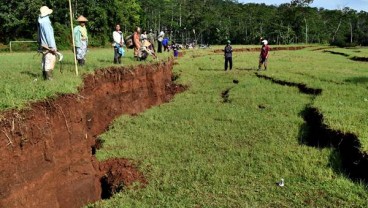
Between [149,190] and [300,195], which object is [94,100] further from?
[300,195]

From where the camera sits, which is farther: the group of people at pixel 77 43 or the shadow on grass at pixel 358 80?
the shadow on grass at pixel 358 80

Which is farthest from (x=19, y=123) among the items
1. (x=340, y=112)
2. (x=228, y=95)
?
(x=228, y=95)

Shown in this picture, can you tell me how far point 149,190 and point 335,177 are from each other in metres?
3.52

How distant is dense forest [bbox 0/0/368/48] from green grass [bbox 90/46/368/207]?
32.3 m

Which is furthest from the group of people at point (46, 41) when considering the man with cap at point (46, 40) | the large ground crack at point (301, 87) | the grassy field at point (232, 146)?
the large ground crack at point (301, 87)

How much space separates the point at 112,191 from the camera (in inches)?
337

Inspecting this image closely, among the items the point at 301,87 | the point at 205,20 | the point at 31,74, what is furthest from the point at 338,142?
the point at 205,20

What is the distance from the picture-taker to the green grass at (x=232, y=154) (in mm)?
7246

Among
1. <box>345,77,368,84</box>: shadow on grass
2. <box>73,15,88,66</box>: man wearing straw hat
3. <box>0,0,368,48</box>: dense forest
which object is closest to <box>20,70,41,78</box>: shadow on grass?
<box>73,15,88,66</box>: man wearing straw hat

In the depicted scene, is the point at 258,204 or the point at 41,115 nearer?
the point at 258,204

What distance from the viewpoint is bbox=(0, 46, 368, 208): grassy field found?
287 inches

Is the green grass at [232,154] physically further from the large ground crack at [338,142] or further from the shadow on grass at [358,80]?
the shadow on grass at [358,80]

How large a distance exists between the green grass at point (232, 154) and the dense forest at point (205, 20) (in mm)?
32319

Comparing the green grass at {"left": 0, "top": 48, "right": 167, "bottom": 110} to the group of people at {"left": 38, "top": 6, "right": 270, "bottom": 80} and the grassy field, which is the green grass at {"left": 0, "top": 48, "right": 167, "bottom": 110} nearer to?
the grassy field
